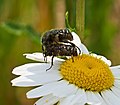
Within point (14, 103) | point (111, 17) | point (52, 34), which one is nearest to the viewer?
point (52, 34)

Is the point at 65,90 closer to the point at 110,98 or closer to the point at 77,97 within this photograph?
the point at 77,97

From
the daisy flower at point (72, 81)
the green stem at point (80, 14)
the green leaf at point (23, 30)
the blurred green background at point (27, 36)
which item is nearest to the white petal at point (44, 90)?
the daisy flower at point (72, 81)

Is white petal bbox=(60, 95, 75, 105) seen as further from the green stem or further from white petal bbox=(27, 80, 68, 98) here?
the green stem

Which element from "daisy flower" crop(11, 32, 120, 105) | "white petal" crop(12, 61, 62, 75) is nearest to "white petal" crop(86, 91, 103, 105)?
"daisy flower" crop(11, 32, 120, 105)

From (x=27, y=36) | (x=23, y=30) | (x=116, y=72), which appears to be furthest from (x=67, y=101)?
(x=27, y=36)

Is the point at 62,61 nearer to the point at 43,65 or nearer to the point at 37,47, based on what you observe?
the point at 43,65

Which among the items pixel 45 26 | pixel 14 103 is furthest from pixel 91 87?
pixel 45 26

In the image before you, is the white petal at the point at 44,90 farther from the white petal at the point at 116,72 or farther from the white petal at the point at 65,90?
the white petal at the point at 116,72
